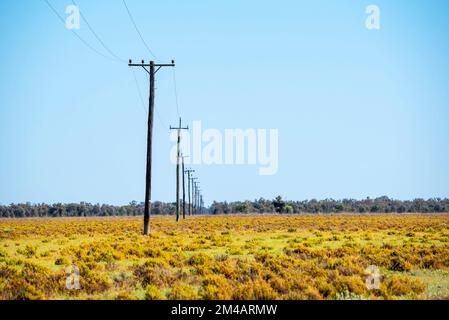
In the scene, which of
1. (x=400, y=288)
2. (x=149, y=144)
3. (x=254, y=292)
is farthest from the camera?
(x=149, y=144)

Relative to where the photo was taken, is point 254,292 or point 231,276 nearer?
point 254,292

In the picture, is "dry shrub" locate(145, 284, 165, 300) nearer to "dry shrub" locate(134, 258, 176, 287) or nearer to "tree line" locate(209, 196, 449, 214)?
"dry shrub" locate(134, 258, 176, 287)

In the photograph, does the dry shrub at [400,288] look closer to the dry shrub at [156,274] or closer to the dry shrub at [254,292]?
the dry shrub at [254,292]

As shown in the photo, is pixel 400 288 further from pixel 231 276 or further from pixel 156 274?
pixel 156 274

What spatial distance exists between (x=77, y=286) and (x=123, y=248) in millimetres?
8341

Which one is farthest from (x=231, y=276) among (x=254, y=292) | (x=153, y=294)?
(x=153, y=294)

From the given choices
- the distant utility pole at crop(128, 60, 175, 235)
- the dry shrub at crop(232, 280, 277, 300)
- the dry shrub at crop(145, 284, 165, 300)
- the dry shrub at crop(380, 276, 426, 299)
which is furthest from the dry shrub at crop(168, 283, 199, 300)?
the distant utility pole at crop(128, 60, 175, 235)

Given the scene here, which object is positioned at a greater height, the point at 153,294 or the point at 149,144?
the point at 149,144

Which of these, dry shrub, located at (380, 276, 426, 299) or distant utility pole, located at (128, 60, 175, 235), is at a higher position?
distant utility pole, located at (128, 60, 175, 235)

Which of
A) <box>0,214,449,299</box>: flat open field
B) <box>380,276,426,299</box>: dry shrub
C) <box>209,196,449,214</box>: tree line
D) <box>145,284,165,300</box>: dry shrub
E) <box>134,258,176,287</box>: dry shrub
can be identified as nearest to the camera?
<box>145,284,165,300</box>: dry shrub

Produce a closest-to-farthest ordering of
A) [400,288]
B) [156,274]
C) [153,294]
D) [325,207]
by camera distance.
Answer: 1. [153,294]
2. [400,288]
3. [156,274]
4. [325,207]
